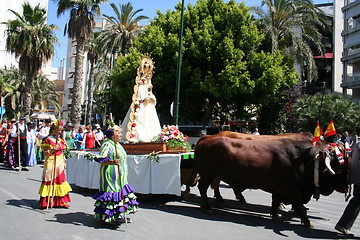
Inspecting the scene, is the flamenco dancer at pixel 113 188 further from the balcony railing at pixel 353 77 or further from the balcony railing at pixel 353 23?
the balcony railing at pixel 353 23

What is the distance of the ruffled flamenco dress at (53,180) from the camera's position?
726cm

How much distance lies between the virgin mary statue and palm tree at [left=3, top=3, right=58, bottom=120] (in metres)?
14.2

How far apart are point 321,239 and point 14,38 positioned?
871 inches

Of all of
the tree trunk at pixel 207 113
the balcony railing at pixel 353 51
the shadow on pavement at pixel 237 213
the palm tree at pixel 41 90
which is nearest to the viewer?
the shadow on pavement at pixel 237 213

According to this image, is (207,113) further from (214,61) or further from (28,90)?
(28,90)

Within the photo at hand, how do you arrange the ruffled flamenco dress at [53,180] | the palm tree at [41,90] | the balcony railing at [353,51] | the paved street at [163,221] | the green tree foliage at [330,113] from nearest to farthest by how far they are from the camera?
1. the paved street at [163,221]
2. the ruffled flamenco dress at [53,180]
3. the green tree foliage at [330,113]
4. the balcony railing at [353,51]
5. the palm tree at [41,90]

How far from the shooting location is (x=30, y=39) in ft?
74.8

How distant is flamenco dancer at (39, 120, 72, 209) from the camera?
7262 millimetres

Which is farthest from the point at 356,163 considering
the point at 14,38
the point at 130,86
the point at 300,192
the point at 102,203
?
the point at 14,38

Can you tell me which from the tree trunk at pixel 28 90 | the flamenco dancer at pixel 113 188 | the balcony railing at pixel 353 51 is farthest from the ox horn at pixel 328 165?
the balcony railing at pixel 353 51

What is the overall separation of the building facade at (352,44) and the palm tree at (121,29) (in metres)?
18.4

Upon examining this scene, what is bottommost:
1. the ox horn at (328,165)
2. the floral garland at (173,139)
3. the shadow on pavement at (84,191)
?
the shadow on pavement at (84,191)

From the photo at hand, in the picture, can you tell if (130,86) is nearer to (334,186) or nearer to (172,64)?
(172,64)

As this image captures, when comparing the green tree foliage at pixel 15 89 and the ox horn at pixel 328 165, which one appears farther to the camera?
the green tree foliage at pixel 15 89
